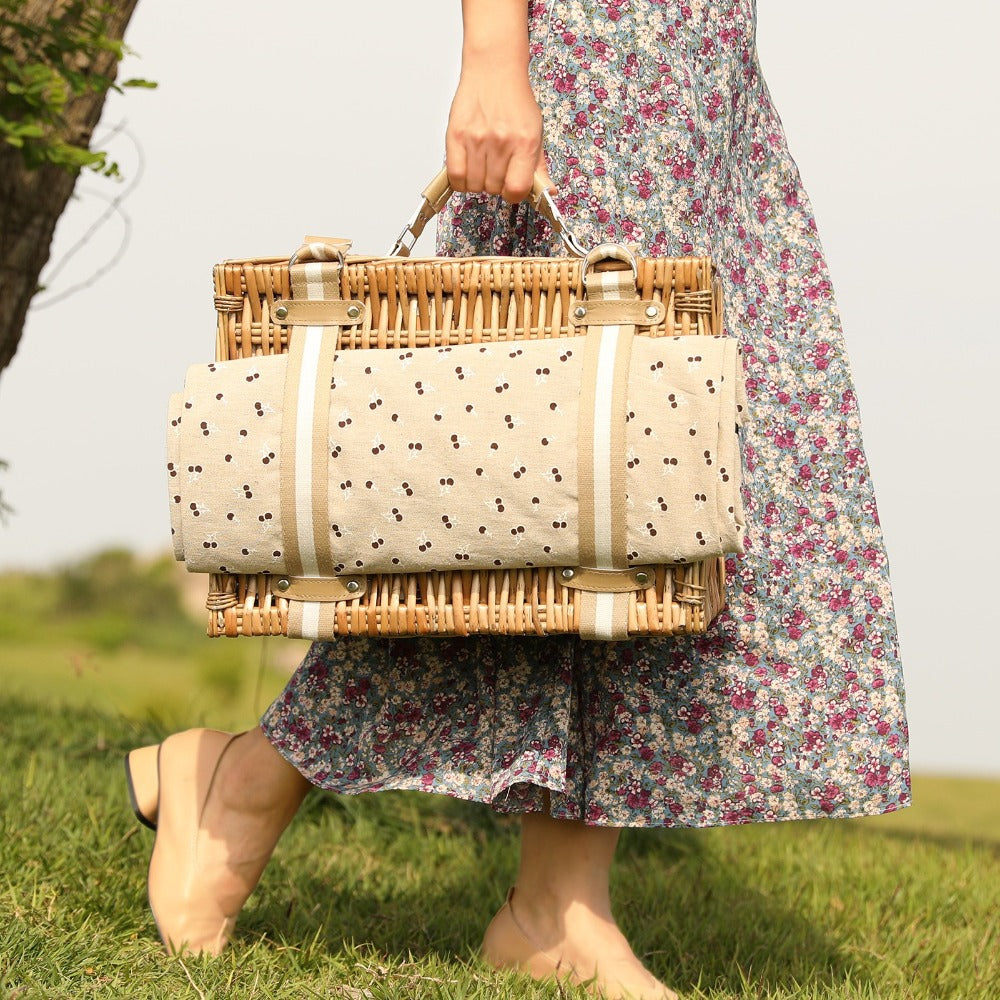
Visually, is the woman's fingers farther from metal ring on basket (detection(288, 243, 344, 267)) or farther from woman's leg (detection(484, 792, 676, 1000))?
woman's leg (detection(484, 792, 676, 1000))

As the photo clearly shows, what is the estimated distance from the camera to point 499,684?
69.6 inches

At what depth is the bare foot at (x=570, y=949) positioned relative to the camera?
1751 millimetres

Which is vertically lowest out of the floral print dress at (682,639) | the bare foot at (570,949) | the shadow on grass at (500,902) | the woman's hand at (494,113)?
the shadow on grass at (500,902)

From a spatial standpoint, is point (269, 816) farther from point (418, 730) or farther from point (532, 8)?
point (532, 8)

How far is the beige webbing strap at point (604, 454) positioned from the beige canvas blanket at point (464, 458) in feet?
0.04

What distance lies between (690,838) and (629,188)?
1.59 metres

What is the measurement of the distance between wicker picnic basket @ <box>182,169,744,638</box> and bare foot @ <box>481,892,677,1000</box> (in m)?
0.51

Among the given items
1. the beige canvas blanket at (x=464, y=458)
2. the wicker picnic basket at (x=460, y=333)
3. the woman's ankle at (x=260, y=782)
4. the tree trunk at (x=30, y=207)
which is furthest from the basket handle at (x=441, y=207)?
the tree trunk at (x=30, y=207)

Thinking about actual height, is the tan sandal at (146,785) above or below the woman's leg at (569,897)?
above

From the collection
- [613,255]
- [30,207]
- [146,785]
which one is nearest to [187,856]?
[146,785]

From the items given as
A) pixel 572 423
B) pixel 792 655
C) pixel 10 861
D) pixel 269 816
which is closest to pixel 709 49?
pixel 572 423

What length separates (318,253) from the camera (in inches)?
63.1

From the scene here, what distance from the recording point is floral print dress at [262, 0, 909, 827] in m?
1.71

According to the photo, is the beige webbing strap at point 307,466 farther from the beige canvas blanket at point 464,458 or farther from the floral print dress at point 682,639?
the floral print dress at point 682,639
